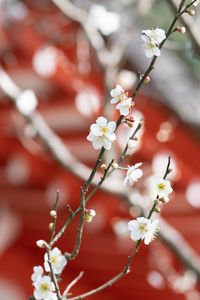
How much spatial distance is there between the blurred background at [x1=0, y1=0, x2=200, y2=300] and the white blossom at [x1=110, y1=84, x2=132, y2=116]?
1444mm

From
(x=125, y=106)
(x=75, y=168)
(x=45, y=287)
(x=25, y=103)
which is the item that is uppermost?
(x=25, y=103)

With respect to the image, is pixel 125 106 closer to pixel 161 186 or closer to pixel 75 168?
pixel 161 186

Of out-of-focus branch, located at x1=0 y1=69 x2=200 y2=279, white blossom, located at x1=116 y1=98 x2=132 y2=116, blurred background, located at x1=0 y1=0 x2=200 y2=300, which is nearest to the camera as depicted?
white blossom, located at x1=116 y1=98 x2=132 y2=116

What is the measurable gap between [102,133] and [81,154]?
224cm

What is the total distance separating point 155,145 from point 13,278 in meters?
1.42

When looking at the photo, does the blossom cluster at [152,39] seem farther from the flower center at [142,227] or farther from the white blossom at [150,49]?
the flower center at [142,227]

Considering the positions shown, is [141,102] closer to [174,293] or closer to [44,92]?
[44,92]

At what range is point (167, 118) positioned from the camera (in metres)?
3.55

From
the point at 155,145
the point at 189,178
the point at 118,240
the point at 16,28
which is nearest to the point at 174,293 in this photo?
the point at 118,240

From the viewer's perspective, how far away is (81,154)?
3098 millimetres

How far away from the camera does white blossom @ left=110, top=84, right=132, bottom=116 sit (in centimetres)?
86

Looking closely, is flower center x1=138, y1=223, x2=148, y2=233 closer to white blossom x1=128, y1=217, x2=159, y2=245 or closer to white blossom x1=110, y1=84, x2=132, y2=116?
white blossom x1=128, y1=217, x2=159, y2=245

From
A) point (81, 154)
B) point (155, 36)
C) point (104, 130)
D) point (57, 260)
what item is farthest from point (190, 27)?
point (81, 154)

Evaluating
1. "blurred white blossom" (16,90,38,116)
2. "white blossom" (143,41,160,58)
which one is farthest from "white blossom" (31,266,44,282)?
"blurred white blossom" (16,90,38,116)
